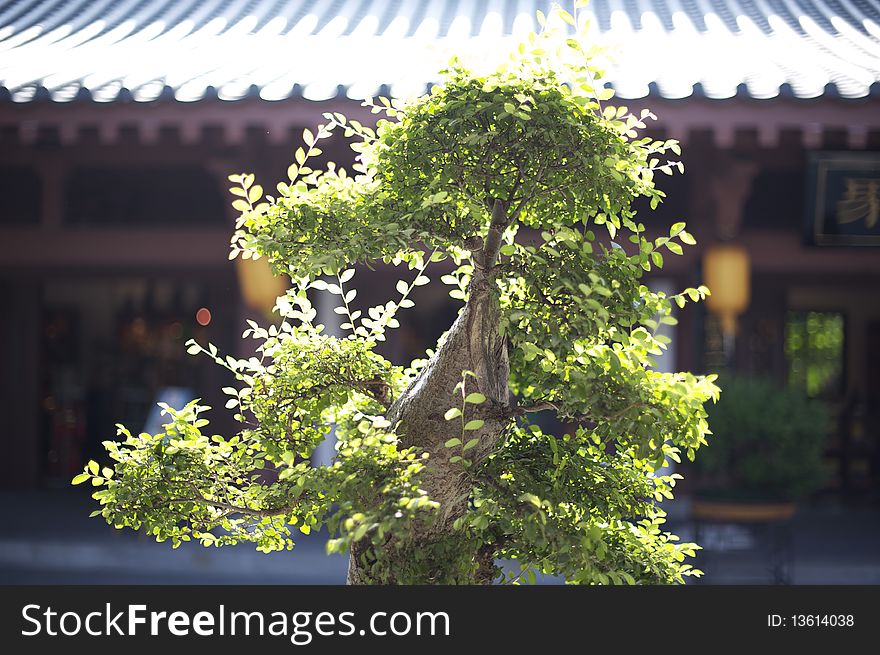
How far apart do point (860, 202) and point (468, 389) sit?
5.02m

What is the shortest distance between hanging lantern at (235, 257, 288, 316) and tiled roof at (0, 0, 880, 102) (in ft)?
3.66

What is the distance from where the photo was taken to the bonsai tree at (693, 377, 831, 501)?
6215mm

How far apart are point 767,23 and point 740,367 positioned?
2693 mm

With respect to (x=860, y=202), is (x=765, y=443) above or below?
below

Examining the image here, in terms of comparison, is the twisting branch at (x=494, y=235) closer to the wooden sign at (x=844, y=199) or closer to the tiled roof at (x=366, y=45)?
the tiled roof at (x=366, y=45)

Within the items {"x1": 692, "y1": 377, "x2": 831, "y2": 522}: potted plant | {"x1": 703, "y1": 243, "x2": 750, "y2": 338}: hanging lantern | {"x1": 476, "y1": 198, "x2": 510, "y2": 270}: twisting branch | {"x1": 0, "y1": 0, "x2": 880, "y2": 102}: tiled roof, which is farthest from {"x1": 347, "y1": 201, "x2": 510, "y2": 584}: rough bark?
{"x1": 703, "y1": 243, "x2": 750, "y2": 338}: hanging lantern

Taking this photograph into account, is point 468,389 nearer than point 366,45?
Yes

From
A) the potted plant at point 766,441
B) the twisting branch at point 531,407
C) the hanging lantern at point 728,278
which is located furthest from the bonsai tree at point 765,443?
the twisting branch at point 531,407

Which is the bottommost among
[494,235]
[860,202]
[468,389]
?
[468,389]

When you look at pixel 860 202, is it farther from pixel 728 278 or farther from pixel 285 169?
pixel 285 169

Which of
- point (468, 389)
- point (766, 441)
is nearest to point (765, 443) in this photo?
point (766, 441)

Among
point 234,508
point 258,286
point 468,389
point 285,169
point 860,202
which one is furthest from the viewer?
point 285,169

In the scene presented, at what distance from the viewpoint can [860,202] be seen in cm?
646

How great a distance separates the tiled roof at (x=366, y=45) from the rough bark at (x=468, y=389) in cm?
275
